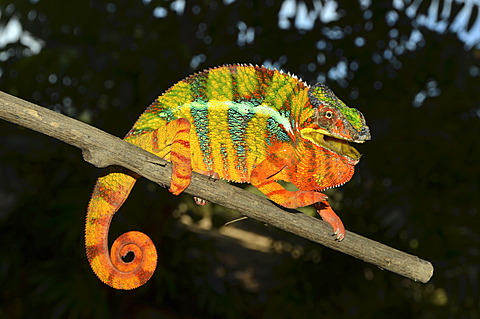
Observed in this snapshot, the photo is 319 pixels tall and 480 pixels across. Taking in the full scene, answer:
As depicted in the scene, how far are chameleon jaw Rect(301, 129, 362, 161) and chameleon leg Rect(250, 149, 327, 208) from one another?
0.04 m

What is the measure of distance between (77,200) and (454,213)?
2.44m

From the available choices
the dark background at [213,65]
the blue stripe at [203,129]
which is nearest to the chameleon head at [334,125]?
the blue stripe at [203,129]

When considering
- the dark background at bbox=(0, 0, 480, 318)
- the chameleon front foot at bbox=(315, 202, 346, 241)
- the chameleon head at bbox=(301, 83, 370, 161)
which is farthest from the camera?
the dark background at bbox=(0, 0, 480, 318)

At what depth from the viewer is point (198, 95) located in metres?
0.65

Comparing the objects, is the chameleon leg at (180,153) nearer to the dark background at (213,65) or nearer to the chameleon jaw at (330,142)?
the chameleon jaw at (330,142)

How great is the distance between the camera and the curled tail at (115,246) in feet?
2.03

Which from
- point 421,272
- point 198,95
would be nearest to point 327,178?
point 198,95

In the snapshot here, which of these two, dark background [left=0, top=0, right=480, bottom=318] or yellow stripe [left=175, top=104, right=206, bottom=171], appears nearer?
yellow stripe [left=175, top=104, right=206, bottom=171]

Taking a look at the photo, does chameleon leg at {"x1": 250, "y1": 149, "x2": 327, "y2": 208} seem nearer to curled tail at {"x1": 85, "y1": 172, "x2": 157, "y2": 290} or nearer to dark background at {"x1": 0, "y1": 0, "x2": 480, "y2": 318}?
curled tail at {"x1": 85, "y1": 172, "x2": 157, "y2": 290}

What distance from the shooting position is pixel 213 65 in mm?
2461

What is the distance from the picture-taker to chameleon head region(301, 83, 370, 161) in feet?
1.95

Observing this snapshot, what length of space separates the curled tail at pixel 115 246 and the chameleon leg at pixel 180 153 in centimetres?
8

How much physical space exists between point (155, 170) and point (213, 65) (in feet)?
6.07

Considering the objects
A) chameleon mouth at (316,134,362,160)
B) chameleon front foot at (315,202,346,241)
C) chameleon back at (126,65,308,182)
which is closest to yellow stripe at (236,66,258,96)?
chameleon back at (126,65,308,182)
